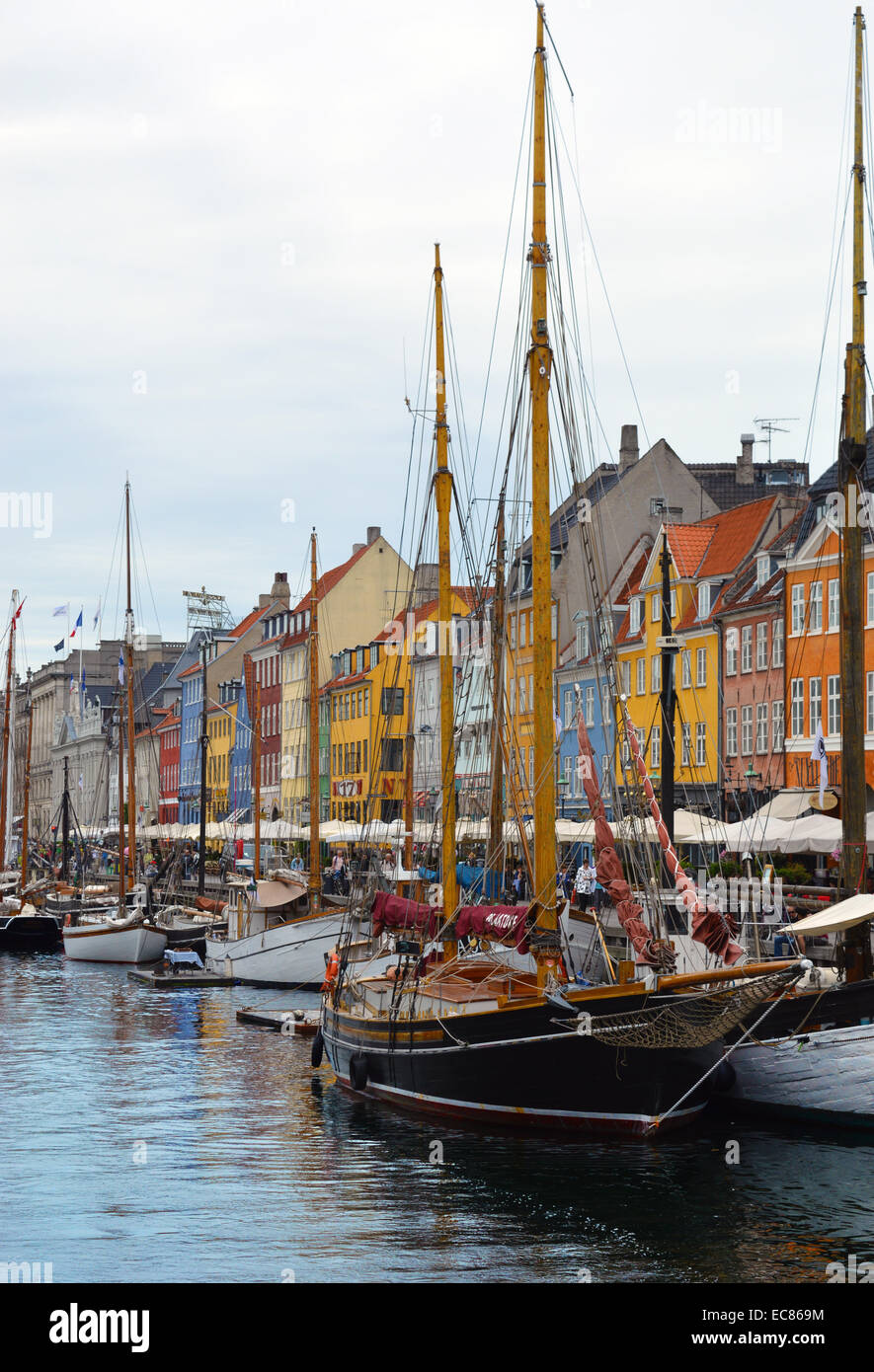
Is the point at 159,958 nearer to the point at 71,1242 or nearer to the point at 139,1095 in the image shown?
the point at 139,1095

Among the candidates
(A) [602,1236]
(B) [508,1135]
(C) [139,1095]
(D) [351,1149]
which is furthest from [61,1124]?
(A) [602,1236]

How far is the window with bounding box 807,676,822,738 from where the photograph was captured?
6481 centimetres

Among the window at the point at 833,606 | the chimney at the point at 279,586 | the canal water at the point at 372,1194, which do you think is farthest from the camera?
the chimney at the point at 279,586

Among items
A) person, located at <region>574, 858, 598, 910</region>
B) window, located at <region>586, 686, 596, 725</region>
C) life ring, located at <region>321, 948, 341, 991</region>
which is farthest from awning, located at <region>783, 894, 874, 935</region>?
window, located at <region>586, 686, 596, 725</region>

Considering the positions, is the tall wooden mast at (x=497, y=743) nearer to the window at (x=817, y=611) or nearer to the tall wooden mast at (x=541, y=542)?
the tall wooden mast at (x=541, y=542)

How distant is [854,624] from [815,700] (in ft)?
123

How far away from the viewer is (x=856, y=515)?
91.5 ft

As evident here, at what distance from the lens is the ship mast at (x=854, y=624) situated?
2766cm

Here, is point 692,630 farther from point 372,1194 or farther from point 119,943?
point 372,1194

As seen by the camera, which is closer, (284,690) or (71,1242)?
(71,1242)

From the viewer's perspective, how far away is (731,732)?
71.5m

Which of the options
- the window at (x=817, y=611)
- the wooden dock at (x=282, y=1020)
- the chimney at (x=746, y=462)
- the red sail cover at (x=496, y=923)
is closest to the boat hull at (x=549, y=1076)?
the red sail cover at (x=496, y=923)

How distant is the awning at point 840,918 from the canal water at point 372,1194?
3.30m

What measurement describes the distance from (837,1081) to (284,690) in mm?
103356
